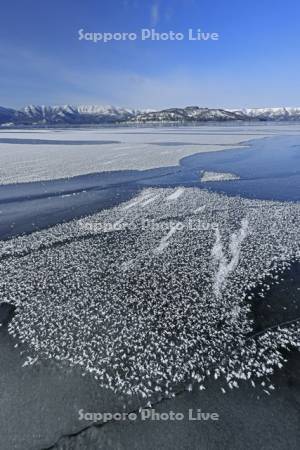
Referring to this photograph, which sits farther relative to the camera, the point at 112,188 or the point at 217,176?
the point at 217,176

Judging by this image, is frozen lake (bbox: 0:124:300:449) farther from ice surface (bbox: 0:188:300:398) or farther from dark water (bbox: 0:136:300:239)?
dark water (bbox: 0:136:300:239)

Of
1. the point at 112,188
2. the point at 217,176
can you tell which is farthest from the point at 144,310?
the point at 217,176

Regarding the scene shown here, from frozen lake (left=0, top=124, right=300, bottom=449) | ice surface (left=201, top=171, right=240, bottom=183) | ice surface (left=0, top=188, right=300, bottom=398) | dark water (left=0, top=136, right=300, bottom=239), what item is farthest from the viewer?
ice surface (left=201, top=171, right=240, bottom=183)

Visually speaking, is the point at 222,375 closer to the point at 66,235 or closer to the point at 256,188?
the point at 66,235

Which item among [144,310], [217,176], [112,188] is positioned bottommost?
[144,310]

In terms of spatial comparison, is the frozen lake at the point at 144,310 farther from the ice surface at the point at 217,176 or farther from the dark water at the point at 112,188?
the ice surface at the point at 217,176

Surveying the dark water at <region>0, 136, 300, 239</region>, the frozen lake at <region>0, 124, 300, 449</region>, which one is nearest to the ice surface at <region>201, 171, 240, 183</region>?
the dark water at <region>0, 136, 300, 239</region>

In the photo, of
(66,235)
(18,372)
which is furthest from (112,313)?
(66,235)

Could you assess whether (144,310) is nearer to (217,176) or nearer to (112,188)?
(112,188)
